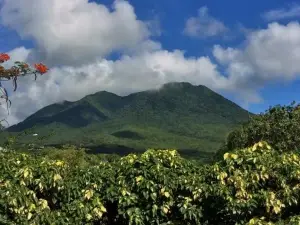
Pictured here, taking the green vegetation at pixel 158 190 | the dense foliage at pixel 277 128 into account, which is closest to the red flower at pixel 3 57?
the green vegetation at pixel 158 190

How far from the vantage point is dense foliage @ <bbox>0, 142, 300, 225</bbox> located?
838cm

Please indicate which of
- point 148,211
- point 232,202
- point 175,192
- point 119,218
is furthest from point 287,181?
point 119,218

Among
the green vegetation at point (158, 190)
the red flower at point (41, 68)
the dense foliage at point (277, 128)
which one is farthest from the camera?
the dense foliage at point (277, 128)

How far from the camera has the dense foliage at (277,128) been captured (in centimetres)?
3241

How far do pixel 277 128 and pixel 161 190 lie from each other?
26862 millimetres

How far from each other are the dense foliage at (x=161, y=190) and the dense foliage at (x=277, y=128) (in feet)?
72.9

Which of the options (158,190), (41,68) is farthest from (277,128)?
(41,68)

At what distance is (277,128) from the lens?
33.7 metres

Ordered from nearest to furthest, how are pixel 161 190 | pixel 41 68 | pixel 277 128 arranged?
1. pixel 41 68
2. pixel 161 190
3. pixel 277 128

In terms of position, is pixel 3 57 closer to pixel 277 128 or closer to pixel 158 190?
pixel 158 190

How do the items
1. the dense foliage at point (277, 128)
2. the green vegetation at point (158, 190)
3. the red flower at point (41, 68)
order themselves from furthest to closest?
1. the dense foliage at point (277, 128)
2. the green vegetation at point (158, 190)
3. the red flower at point (41, 68)

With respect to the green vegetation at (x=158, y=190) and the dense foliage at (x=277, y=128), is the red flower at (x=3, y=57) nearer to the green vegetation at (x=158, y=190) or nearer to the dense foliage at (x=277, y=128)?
the green vegetation at (x=158, y=190)

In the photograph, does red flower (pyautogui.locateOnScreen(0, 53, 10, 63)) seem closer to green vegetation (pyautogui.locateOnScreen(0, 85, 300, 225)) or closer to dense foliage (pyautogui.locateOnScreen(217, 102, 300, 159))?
green vegetation (pyautogui.locateOnScreen(0, 85, 300, 225))

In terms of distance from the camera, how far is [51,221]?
8.25 m
